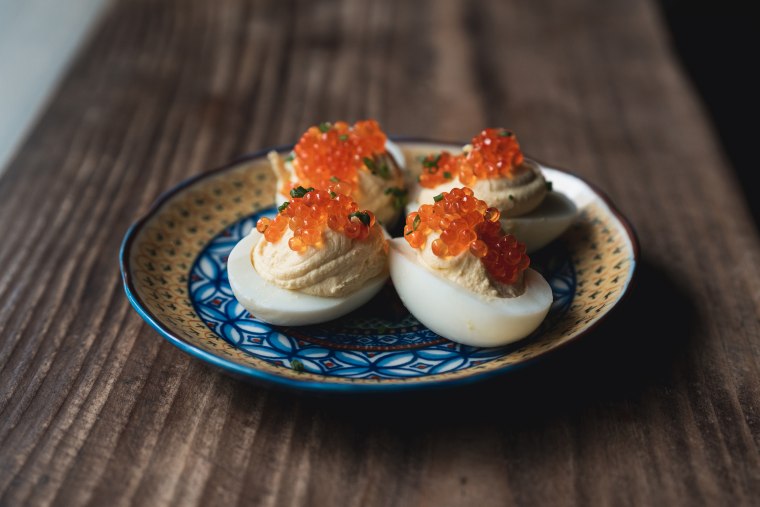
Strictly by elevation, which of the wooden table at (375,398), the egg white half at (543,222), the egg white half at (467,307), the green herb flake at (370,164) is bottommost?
the wooden table at (375,398)

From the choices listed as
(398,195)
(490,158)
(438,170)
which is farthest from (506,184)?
(398,195)

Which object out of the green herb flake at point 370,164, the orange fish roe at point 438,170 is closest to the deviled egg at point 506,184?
the orange fish roe at point 438,170

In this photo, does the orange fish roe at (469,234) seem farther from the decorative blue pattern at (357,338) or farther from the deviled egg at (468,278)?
the decorative blue pattern at (357,338)

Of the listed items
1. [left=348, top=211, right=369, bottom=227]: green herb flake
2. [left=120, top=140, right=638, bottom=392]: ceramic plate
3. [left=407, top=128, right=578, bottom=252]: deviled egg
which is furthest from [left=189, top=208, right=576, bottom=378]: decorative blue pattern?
[left=348, top=211, right=369, bottom=227]: green herb flake

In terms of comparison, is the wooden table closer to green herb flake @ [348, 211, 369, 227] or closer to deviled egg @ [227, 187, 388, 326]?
deviled egg @ [227, 187, 388, 326]

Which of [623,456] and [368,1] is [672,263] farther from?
[368,1]

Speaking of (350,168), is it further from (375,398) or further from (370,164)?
(375,398)
